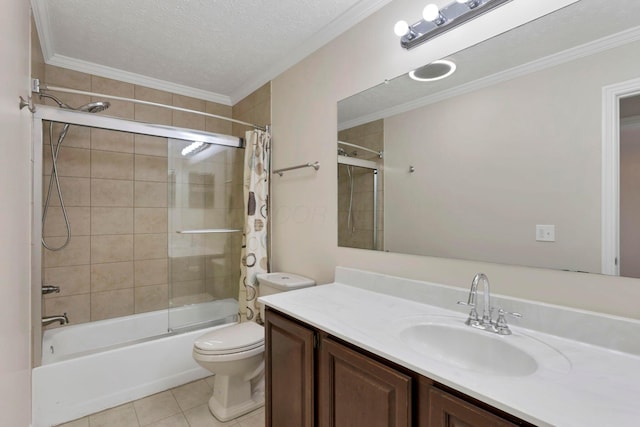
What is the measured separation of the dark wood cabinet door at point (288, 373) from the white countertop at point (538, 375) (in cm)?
11

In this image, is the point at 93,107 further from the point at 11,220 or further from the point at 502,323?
the point at 502,323

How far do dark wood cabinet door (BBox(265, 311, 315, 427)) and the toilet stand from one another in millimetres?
359

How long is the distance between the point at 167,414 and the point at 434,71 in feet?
8.21

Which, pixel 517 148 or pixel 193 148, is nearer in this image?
pixel 517 148

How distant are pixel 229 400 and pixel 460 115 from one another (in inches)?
81.5

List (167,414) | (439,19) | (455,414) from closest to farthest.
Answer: (455,414)
(439,19)
(167,414)

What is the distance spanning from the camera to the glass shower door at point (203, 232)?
2.53 m

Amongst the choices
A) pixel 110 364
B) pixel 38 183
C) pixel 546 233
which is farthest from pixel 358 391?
pixel 38 183

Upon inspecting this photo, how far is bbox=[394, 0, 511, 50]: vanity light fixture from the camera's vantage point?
1246 millimetres

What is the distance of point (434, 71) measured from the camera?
1.45 m

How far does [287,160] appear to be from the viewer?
243cm

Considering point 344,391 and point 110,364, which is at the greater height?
point 344,391

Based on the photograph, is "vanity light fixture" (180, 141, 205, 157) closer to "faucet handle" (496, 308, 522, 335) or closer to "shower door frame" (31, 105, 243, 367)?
"shower door frame" (31, 105, 243, 367)

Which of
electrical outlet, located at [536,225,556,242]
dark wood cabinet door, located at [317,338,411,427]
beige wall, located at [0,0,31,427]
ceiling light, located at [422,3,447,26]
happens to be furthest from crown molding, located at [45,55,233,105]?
electrical outlet, located at [536,225,556,242]
